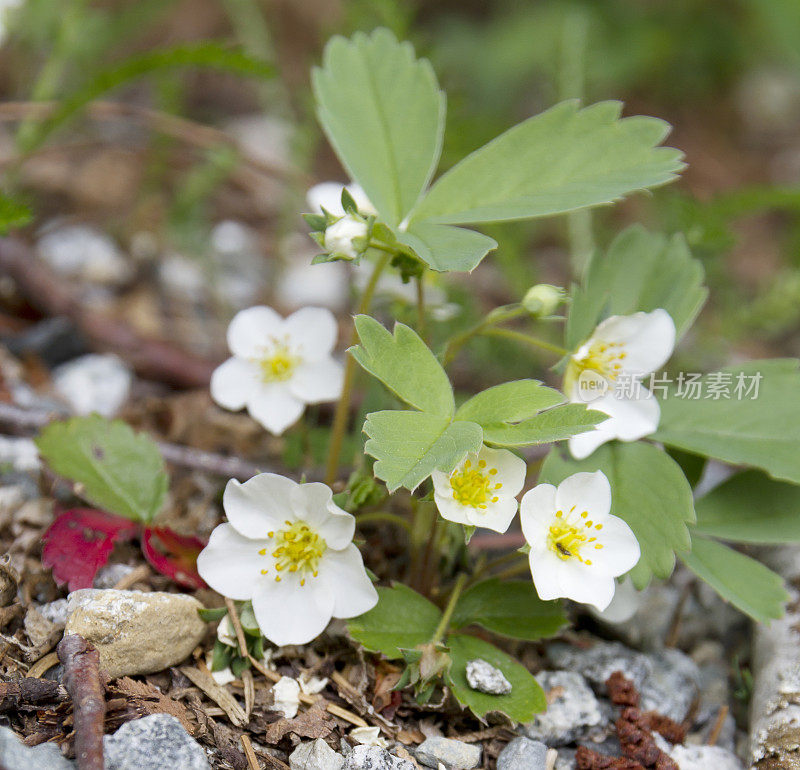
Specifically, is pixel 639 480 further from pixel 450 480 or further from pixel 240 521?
pixel 240 521

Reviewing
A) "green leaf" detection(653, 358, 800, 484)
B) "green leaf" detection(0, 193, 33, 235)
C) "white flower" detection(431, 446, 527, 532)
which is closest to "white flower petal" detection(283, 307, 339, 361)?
"white flower" detection(431, 446, 527, 532)

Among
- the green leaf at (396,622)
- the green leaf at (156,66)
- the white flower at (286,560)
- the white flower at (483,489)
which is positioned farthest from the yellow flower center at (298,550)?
the green leaf at (156,66)

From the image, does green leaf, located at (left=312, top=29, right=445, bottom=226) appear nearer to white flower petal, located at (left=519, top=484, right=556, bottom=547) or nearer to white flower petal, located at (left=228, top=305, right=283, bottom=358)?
white flower petal, located at (left=228, top=305, right=283, bottom=358)

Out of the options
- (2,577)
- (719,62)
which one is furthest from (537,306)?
(719,62)

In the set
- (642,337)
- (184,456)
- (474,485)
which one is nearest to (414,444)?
(474,485)

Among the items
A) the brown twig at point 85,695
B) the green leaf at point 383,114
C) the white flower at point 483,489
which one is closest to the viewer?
the brown twig at point 85,695

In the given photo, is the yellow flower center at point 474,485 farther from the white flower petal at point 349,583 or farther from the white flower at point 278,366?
the white flower at point 278,366

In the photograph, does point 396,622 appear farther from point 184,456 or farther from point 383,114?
point 383,114
